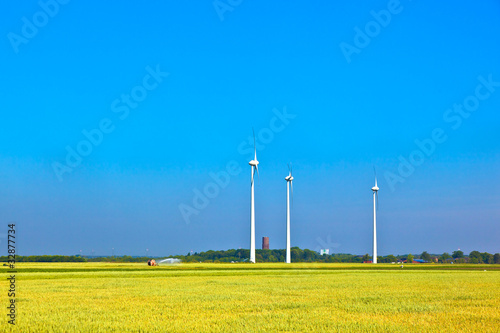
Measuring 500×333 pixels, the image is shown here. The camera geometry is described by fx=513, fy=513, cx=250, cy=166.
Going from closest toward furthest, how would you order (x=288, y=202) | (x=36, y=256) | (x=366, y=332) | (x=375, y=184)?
(x=366, y=332), (x=288, y=202), (x=36, y=256), (x=375, y=184)

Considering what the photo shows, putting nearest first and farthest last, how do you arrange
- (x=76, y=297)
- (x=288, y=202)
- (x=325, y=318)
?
(x=325, y=318)
(x=76, y=297)
(x=288, y=202)

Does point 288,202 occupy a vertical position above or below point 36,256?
above

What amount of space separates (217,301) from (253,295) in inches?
158

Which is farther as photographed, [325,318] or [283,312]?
[283,312]

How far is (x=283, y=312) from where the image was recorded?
20953mm

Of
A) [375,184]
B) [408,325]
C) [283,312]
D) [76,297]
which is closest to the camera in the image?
[408,325]

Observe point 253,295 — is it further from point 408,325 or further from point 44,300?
point 408,325

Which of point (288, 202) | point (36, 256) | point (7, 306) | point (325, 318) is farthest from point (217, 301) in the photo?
point (36, 256)

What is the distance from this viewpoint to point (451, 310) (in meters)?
21.6

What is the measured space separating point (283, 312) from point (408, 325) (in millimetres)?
5436

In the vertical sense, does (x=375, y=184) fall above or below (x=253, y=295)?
above

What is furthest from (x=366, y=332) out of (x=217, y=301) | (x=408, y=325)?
(x=217, y=301)

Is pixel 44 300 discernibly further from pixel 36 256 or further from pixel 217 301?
pixel 36 256

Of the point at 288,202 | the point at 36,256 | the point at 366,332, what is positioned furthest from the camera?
the point at 36,256
